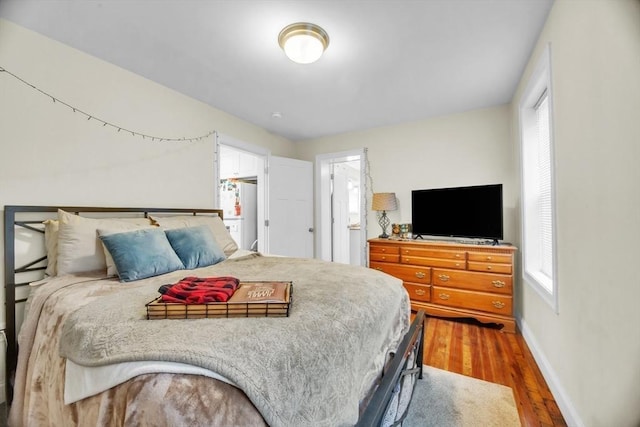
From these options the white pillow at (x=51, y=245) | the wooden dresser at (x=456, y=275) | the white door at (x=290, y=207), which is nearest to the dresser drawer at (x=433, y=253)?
the wooden dresser at (x=456, y=275)

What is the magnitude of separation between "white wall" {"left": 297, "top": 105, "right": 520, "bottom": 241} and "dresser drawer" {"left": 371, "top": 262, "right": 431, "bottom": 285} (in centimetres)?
69

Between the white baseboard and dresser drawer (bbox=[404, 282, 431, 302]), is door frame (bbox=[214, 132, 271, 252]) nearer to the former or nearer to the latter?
dresser drawer (bbox=[404, 282, 431, 302])

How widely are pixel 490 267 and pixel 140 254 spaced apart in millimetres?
3090

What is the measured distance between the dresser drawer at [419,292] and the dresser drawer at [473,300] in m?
0.05

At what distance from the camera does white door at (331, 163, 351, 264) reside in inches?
182

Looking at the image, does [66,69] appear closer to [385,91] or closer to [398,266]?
[385,91]

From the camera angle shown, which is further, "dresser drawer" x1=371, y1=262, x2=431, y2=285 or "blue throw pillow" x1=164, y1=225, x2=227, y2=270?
"dresser drawer" x1=371, y1=262, x2=431, y2=285

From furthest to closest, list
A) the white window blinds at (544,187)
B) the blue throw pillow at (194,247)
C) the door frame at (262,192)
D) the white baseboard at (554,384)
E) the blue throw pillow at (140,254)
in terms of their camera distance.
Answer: the door frame at (262,192) < the white window blinds at (544,187) < the blue throw pillow at (194,247) < the blue throw pillow at (140,254) < the white baseboard at (554,384)

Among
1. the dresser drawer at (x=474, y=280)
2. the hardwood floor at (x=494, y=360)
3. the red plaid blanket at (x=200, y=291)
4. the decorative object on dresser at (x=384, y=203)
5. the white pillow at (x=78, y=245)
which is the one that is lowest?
the hardwood floor at (x=494, y=360)

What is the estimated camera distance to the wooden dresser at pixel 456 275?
2.63 metres

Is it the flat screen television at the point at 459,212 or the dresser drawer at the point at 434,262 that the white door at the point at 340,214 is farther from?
the dresser drawer at the point at 434,262

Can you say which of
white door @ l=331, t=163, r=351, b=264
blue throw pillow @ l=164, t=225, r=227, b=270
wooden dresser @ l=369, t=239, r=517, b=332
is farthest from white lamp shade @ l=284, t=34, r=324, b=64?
white door @ l=331, t=163, r=351, b=264

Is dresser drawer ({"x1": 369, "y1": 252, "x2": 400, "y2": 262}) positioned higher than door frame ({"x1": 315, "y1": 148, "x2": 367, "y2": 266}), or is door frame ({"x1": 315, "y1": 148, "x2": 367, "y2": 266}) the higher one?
door frame ({"x1": 315, "y1": 148, "x2": 367, "y2": 266})

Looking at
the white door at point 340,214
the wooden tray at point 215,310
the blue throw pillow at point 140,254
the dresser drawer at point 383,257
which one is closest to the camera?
the wooden tray at point 215,310
